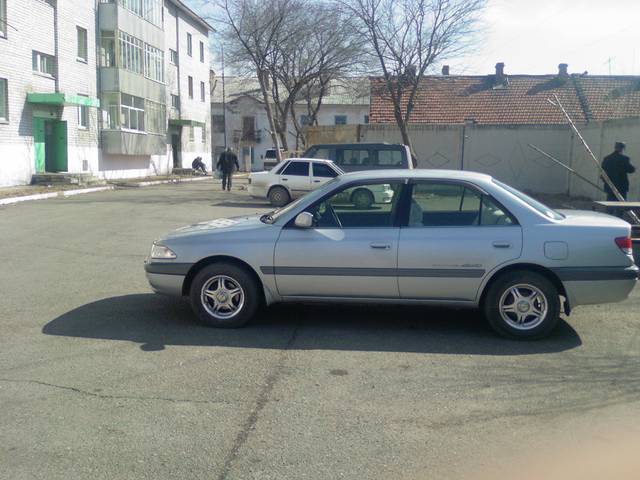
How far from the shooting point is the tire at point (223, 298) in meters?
6.55

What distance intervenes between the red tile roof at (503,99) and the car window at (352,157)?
35.1ft

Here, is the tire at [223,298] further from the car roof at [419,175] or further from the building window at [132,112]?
the building window at [132,112]

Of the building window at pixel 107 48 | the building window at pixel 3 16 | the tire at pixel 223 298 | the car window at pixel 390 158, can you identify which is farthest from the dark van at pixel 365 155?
the building window at pixel 107 48

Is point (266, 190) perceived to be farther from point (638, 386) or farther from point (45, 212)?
point (638, 386)

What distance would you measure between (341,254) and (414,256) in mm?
684

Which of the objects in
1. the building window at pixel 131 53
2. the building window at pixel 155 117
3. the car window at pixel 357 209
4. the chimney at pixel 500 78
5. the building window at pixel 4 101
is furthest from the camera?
the building window at pixel 155 117

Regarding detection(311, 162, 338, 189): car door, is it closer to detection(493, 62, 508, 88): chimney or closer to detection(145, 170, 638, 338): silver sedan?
detection(145, 170, 638, 338): silver sedan

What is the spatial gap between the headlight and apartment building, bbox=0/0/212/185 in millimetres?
20251

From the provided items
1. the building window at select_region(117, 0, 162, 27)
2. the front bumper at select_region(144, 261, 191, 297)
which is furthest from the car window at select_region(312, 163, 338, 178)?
the building window at select_region(117, 0, 162, 27)

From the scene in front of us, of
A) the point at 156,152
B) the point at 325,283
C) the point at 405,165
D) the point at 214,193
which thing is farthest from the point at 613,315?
the point at 156,152

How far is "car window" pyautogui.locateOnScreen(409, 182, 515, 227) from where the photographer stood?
6.42m

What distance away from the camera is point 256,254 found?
650 cm

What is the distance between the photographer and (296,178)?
64.9 feet

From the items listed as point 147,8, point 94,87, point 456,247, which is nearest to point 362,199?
point 456,247
